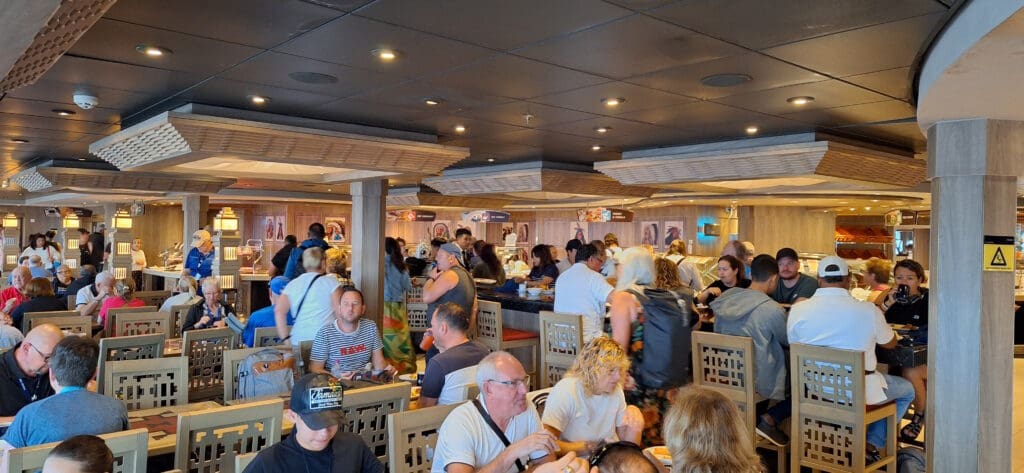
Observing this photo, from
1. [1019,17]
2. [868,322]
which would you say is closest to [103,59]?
[1019,17]

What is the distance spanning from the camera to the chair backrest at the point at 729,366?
452cm

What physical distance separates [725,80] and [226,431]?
3384 mm

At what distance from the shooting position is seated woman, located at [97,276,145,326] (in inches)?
254

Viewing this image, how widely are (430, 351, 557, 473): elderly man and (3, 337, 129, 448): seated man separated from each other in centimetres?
142

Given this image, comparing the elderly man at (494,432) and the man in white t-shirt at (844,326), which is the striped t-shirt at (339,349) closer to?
the elderly man at (494,432)

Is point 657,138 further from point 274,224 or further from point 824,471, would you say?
point 274,224

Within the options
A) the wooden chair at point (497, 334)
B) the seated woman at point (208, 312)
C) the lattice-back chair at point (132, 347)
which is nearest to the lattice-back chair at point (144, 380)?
the lattice-back chair at point (132, 347)

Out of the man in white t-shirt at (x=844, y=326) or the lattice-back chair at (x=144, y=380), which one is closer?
the lattice-back chair at (x=144, y=380)

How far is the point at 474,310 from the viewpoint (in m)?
6.16

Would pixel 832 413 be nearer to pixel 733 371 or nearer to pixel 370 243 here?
pixel 733 371

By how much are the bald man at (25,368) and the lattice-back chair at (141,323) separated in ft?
6.56

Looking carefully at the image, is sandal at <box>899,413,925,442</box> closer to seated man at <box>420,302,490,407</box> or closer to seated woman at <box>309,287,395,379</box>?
seated man at <box>420,302,490,407</box>

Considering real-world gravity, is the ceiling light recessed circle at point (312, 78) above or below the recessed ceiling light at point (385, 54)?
above

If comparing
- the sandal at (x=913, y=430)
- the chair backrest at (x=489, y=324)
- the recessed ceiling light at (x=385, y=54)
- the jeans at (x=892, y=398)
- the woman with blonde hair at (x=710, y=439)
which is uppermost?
the recessed ceiling light at (x=385, y=54)
